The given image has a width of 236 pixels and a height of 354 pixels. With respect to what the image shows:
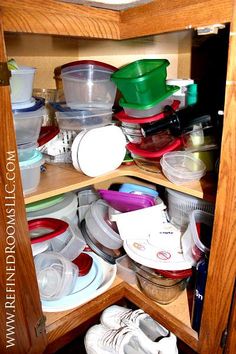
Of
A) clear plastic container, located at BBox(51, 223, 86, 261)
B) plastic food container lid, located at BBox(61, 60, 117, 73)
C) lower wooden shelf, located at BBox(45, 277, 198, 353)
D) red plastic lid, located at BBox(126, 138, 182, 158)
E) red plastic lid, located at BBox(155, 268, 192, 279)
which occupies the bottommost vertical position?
lower wooden shelf, located at BBox(45, 277, 198, 353)

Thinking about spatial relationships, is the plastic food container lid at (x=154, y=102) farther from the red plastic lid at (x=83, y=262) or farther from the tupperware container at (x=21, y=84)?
the red plastic lid at (x=83, y=262)

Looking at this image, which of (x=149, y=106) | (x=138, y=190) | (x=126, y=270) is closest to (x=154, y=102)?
(x=149, y=106)

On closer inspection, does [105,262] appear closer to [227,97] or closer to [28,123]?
[28,123]

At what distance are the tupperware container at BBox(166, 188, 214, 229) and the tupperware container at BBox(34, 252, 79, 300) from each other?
1.35 ft

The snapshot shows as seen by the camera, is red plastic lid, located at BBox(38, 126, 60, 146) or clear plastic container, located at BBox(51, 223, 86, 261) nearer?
red plastic lid, located at BBox(38, 126, 60, 146)

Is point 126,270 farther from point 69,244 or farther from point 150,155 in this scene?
point 150,155

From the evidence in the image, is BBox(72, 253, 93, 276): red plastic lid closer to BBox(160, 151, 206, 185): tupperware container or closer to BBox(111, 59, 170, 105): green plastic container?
BBox(160, 151, 206, 185): tupperware container

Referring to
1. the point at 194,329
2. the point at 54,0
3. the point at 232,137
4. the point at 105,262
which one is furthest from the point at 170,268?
the point at 54,0

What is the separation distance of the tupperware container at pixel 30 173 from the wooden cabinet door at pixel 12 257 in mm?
133

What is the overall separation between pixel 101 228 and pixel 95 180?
0.88ft

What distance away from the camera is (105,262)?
3.60ft

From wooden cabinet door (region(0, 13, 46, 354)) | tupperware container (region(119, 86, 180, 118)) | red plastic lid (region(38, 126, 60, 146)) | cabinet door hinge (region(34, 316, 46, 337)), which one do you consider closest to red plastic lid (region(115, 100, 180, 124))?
tupperware container (region(119, 86, 180, 118))

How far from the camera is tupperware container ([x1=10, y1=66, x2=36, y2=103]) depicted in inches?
26.3

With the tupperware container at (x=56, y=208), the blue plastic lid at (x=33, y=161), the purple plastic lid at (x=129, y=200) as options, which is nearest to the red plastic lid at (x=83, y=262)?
the tupperware container at (x=56, y=208)
